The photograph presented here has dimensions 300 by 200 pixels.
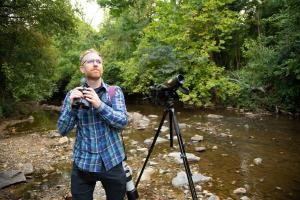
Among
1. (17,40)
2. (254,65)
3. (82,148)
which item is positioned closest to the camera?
(82,148)

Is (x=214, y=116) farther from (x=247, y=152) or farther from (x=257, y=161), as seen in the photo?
(x=257, y=161)

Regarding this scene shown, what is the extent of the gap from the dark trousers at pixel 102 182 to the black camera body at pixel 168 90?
1207mm

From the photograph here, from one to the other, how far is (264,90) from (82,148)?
11.5 meters

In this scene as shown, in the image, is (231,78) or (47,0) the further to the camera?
(231,78)

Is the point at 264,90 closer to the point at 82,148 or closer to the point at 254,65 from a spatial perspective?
the point at 254,65

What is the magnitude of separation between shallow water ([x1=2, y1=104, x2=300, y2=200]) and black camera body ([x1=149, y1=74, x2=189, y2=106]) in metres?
1.73

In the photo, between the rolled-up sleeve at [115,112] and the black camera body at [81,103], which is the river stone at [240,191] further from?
the black camera body at [81,103]

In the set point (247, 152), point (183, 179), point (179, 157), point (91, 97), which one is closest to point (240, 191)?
point (183, 179)

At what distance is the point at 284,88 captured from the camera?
11055 mm

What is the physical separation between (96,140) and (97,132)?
0.07 metres

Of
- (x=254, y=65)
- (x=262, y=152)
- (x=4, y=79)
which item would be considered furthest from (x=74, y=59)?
(x=262, y=152)

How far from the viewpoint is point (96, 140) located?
2.49 metres

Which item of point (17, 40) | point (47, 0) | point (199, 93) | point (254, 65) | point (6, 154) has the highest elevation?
point (47, 0)

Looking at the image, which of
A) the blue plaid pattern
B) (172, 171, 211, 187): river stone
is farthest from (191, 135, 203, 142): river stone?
the blue plaid pattern
